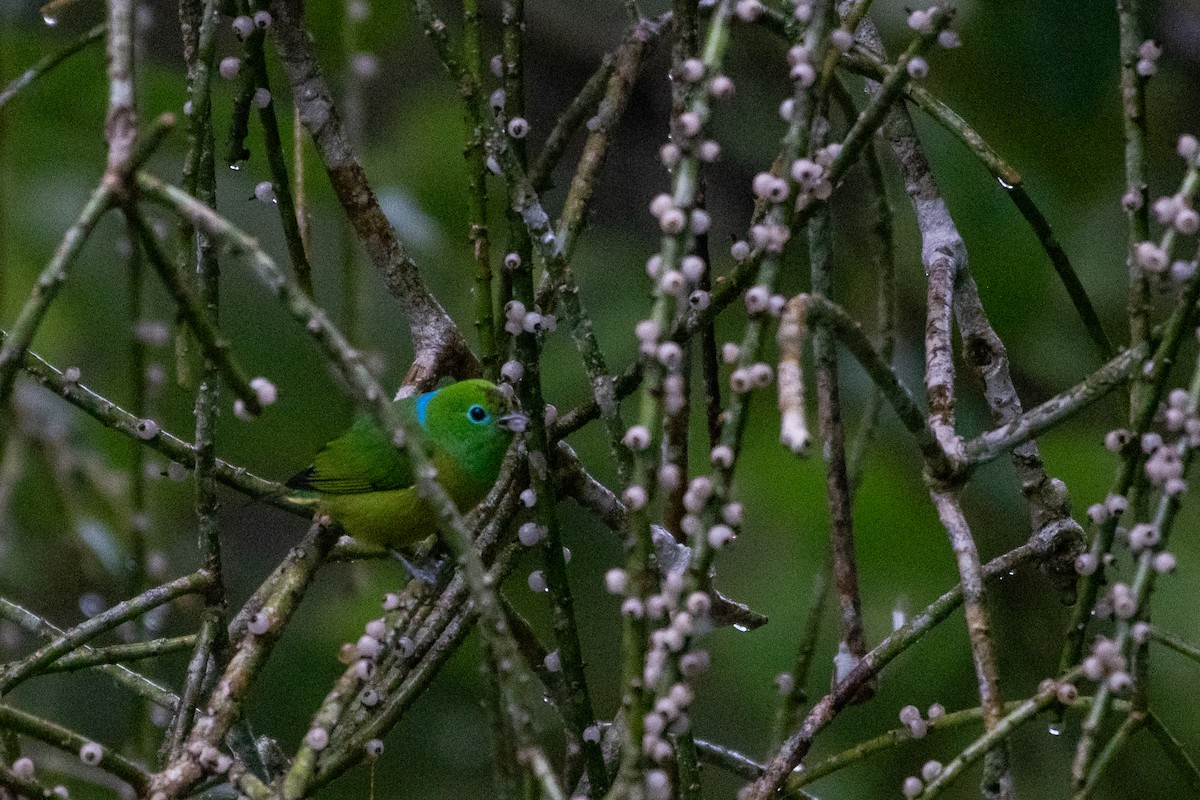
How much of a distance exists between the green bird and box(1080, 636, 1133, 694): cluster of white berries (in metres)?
1.07

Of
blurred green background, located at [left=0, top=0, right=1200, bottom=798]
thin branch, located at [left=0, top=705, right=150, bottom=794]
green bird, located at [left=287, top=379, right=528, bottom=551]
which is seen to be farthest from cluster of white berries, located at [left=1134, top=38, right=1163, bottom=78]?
thin branch, located at [left=0, top=705, right=150, bottom=794]

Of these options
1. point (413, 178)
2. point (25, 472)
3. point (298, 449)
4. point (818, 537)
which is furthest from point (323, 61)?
point (818, 537)

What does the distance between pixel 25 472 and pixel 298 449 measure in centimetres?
75

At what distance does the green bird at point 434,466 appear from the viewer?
2148 millimetres

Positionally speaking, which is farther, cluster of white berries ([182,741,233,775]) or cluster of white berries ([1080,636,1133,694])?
cluster of white berries ([182,741,233,775])

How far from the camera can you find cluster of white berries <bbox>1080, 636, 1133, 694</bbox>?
3.65ft

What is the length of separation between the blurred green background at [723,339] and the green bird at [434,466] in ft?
0.66

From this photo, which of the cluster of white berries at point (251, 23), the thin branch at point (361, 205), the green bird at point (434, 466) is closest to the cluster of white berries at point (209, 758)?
the green bird at point (434, 466)

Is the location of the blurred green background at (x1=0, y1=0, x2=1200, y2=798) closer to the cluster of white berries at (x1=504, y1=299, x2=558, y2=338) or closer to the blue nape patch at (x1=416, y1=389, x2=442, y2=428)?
the blue nape patch at (x1=416, y1=389, x2=442, y2=428)

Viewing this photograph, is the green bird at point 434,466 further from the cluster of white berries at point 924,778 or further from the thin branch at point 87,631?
the cluster of white berries at point 924,778

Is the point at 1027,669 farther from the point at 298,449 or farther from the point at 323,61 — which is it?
the point at 323,61

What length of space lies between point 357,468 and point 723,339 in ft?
3.51

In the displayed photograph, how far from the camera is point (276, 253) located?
10.8ft

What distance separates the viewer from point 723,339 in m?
3.19
